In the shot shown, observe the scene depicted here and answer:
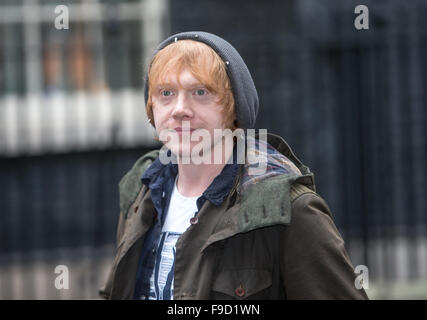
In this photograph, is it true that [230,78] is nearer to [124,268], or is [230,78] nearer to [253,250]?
[253,250]

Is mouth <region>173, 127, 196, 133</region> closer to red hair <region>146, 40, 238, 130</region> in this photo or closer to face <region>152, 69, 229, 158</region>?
face <region>152, 69, 229, 158</region>

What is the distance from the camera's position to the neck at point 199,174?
2520 millimetres

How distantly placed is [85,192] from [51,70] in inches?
59.4

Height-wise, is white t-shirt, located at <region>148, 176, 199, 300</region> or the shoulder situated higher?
the shoulder

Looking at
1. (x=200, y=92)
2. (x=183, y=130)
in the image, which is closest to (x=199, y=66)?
(x=200, y=92)

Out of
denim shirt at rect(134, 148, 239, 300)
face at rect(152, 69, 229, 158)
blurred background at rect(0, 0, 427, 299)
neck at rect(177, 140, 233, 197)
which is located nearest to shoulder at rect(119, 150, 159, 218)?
denim shirt at rect(134, 148, 239, 300)

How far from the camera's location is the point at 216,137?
244cm

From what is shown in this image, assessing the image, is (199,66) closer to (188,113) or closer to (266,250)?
(188,113)

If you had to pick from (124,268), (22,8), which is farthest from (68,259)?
(124,268)

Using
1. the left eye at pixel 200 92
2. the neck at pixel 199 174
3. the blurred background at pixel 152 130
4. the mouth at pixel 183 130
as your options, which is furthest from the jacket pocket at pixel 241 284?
the blurred background at pixel 152 130

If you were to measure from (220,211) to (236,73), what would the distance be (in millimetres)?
434

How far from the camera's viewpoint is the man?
7.60 feet

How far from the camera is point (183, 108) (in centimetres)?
238
